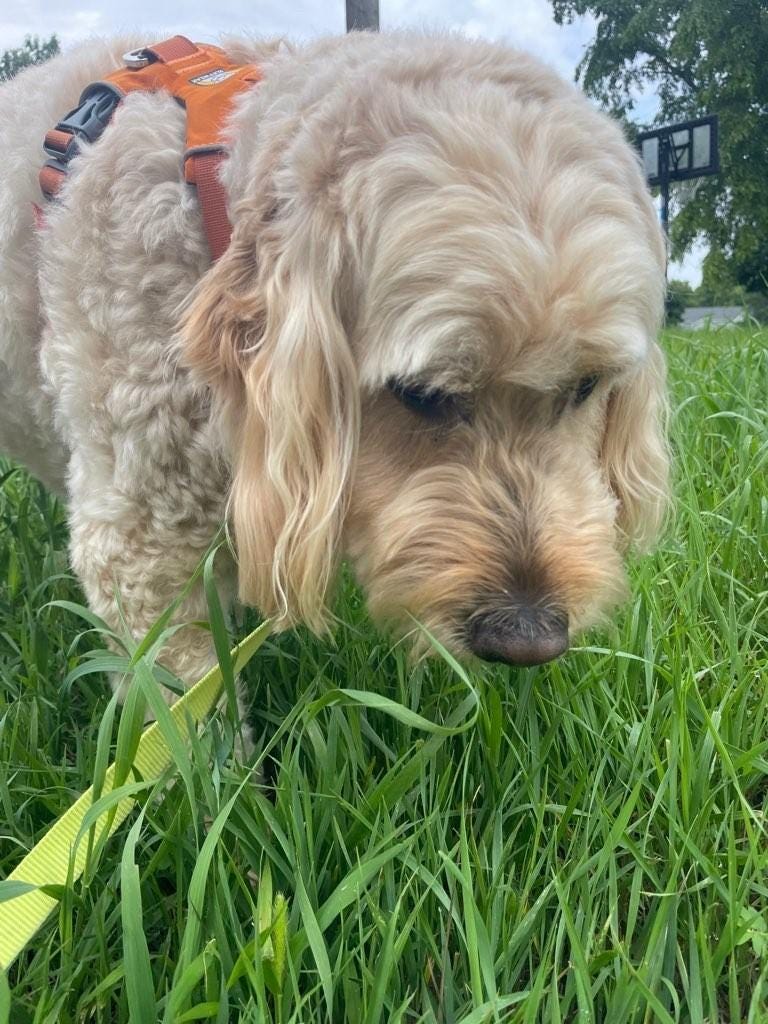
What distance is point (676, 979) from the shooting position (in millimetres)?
1451

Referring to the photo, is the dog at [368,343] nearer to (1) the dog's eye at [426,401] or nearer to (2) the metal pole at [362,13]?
(1) the dog's eye at [426,401]

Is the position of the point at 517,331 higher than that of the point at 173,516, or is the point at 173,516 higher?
the point at 517,331

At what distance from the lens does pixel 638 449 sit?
204 cm

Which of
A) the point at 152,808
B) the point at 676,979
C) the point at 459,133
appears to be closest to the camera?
the point at 676,979

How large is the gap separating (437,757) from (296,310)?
Answer: 0.94 meters

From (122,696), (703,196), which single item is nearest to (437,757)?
(122,696)

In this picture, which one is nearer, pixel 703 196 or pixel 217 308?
pixel 217 308

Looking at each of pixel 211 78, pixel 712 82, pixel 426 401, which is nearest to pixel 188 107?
pixel 211 78

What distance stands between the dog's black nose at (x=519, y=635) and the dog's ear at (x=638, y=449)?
0.58m

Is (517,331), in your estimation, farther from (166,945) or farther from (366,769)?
(166,945)

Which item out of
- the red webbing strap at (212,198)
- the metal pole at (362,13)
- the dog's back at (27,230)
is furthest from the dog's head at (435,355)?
the metal pole at (362,13)

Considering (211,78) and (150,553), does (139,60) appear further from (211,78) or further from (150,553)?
(150,553)

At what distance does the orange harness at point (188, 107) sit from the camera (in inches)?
69.6

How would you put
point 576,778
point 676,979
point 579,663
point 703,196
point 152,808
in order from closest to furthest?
point 676,979, point 152,808, point 576,778, point 579,663, point 703,196
